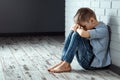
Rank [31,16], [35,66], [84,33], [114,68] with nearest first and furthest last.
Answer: [84,33] < [114,68] < [35,66] < [31,16]

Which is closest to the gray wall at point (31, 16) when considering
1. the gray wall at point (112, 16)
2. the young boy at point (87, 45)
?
the gray wall at point (112, 16)

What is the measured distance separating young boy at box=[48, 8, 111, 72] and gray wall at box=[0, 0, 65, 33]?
290 centimetres

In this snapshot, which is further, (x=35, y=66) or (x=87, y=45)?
(x=35, y=66)

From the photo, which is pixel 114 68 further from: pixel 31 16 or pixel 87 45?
pixel 31 16

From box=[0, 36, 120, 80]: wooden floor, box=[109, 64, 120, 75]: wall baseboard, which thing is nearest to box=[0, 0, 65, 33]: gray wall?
box=[0, 36, 120, 80]: wooden floor

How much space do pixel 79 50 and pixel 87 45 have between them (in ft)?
0.30

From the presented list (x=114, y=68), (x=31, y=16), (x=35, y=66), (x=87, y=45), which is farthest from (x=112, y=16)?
(x=31, y=16)

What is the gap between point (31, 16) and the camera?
539 centimetres

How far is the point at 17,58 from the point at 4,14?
2251 mm

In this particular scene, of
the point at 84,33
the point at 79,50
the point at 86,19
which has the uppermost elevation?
the point at 86,19

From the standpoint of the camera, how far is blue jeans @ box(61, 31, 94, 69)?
8.10ft

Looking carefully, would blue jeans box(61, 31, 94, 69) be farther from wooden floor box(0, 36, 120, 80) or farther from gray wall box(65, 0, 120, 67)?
gray wall box(65, 0, 120, 67)

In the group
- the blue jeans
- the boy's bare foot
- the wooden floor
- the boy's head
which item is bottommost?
the wooden floor

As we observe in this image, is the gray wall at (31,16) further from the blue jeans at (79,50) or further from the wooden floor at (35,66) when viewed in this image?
the blue jeans at (79,50)
